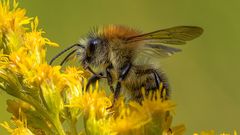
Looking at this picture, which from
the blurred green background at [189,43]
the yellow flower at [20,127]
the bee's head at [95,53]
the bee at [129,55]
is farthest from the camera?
the blurred green background at [189,43]

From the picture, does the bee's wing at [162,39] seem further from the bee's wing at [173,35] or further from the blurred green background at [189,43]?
the blurred green background at [189,43]

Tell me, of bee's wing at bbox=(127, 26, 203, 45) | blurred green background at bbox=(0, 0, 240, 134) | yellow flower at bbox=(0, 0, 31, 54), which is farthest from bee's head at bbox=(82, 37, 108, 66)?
blurred green background at bbox=(0, 0, 240, 134)

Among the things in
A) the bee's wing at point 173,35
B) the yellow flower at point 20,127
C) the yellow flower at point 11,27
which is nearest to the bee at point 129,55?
the bee's wing at point 173,35

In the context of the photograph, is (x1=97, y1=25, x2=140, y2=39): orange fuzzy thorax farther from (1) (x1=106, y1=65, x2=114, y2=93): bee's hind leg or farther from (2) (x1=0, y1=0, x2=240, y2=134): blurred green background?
(2) (x1=0, y1=0, x2=240, y2=134): blurred green background

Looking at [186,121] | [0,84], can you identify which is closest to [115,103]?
[0,84]

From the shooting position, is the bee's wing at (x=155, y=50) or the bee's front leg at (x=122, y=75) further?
the bee's wing at (x=155, y=50)

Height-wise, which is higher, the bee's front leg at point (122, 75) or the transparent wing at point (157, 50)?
the transparent wing at point (157, 50)
